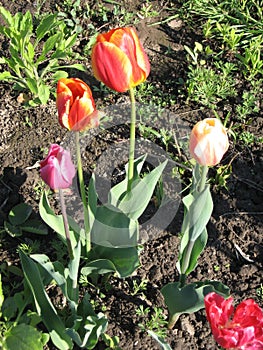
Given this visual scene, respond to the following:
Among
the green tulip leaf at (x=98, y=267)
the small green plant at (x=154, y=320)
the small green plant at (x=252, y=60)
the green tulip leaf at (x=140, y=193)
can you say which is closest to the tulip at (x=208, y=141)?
the green tulip leaf at (x=140, y=193)

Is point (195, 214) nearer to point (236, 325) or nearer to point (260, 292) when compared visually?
point (236, 325)

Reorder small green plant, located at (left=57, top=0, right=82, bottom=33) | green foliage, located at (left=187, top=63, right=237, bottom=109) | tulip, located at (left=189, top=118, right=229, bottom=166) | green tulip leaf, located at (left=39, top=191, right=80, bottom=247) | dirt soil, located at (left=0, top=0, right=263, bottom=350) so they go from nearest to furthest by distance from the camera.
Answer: tulip, located at (left=189, top=118, right=229, bottom=166) < green tulip leaf, located at (left=39, top=191, right=80, bottom=247) < dirt soil, located at (left=0, top=0, right=263, bottom=350) < green foliage, located at (left=187, top=63, right=237, bottom=109) < small green plant, located at (left=57, top=0, right=82, bottom=33)

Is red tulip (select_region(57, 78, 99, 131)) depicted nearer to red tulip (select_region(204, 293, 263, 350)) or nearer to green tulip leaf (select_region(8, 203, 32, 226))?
A: red tulip (select_region(204, 293, 263, 350))

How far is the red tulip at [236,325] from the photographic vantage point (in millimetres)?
1510

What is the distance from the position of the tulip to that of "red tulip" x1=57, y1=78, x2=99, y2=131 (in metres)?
0.30

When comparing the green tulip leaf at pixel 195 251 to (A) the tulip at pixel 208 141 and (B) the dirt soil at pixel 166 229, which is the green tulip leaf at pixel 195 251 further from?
(A) the tulip at pixel 208 141

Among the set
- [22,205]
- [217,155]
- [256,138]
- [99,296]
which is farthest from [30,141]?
[217,155]

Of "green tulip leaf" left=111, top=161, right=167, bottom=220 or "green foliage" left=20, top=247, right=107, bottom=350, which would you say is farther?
"green tulip leaf" left=111, top=161, right=167, bottom=220

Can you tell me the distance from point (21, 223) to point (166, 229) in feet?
1.82

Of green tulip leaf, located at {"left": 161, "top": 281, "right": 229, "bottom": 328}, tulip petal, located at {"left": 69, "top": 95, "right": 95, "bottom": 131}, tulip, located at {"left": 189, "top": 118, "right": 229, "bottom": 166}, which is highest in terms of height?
tulip petal, located at {"left": 69, "top": 95, "right": 95, "bottom": 131}

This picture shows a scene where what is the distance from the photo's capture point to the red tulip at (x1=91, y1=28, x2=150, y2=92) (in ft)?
5.10

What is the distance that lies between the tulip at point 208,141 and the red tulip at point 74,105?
11.7 inches

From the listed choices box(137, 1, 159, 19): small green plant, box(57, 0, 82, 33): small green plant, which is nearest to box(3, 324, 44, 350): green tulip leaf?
box(57, 0, 82, 33): small green plant

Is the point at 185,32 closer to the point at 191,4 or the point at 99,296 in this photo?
the point at 191,4
